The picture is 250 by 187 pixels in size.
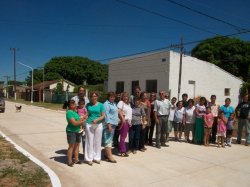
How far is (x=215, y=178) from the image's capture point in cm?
644

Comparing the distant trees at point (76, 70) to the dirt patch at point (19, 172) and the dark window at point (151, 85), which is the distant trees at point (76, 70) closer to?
the dark window at point (151, 85)

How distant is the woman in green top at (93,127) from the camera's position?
7137 mm

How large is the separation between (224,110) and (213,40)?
119ft

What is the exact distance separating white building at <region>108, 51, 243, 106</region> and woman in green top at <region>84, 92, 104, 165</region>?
62.5ft

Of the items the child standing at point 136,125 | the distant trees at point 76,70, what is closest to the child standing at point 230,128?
the child standing at point 136,125

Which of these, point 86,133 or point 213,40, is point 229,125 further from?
point 213,40

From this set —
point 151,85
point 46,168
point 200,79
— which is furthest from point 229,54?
point 46,168

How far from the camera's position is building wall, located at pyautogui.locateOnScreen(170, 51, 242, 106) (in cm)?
2619

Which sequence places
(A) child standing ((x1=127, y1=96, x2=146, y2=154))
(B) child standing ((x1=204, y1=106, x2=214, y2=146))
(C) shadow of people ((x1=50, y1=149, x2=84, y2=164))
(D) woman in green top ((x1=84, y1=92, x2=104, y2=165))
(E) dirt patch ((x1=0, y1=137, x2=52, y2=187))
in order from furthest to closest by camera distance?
(B) child standing ((x1=204, y1=106, x2=214, y2=146)) → (A) child standing ((x1=127, y1=96, x2=146, y2=154)) → (C) shadow of people ((x1=50, y1=149, x2=84, y2=164)) → (D) woman in green top ((x1=84, y1=92, x2=104, y2=165)) → (E) dirt patch ((x1=0, y1=137, x2=52, y2=187))

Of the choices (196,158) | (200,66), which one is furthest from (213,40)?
(196,158)

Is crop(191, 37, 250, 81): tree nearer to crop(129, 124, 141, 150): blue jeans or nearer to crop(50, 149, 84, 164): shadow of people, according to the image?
crop(129, 124, 141, 150): blue jeans

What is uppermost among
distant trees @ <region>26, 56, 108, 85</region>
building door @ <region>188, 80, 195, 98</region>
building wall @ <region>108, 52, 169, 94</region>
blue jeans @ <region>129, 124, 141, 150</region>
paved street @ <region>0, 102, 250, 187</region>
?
distant trees @ <region>26, 56, 108, 85</region>

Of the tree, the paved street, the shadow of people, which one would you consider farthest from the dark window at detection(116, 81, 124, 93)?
the shadow of people

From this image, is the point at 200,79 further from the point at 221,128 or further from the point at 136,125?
the point at 136,125
